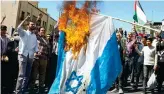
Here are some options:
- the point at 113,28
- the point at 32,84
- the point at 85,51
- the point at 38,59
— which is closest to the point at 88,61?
the point at 85,51

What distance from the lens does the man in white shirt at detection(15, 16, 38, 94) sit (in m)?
8.36

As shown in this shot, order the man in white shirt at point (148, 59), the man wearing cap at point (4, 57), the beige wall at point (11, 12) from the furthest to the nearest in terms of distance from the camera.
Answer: the beige wall at point (11, 12), the man in white shirt at point (148, 59), the man wearing cap at point (4, 57)

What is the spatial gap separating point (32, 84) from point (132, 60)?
3127 mm

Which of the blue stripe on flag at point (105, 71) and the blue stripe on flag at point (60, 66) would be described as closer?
the blue stripe on flag at point (105, 71)

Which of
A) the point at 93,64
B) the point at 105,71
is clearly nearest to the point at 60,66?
the point at 93,64

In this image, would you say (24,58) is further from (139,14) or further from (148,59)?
(139,14)

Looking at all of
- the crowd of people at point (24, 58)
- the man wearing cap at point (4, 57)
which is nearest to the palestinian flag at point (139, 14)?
the crowd of people at point (24, 58)

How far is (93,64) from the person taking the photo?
7.61 metres

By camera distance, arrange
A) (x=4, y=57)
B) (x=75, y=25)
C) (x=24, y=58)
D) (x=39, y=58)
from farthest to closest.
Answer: (x=39, y=58), (x=24, y=58), (x=4, y=57), (x=75, y=25)

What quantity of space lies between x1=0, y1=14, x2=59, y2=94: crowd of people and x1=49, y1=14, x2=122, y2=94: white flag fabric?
0.91 m

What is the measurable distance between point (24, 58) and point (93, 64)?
5.99ft

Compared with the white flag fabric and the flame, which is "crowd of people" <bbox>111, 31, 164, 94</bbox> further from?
the flame

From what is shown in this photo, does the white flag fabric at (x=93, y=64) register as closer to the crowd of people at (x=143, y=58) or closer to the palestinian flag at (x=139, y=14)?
the crowd of people at (x=143, y=58)

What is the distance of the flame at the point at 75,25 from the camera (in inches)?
299
